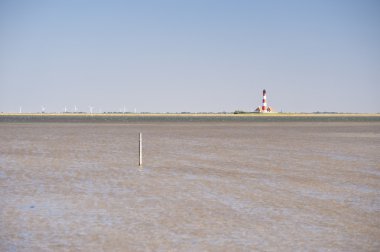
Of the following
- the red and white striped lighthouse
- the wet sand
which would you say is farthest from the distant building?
the wet sand

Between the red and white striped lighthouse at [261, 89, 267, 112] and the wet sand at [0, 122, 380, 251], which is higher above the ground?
the red and white striped lighthouse at [261, 89, 267, 112]

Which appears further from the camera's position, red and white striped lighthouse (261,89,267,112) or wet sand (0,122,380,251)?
red and white striped lighthouse (261,89,267,112)

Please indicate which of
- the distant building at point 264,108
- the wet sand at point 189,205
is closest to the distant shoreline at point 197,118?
the distant building at point 264,108

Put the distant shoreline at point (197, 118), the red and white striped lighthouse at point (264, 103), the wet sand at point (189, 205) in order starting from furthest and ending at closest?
the red and white striped lighthouse at point (264, 103) → the distant shoreline at point (197, 118) → the wet sand at point (189, 205)

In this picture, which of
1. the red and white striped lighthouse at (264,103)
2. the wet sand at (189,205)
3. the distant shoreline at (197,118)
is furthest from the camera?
the red and white striped lighthouse at (264,103)

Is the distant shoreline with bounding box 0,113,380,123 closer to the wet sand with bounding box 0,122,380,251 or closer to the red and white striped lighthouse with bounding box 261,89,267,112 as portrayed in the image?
the red and white striped lighthouse with bounding box 261,89,267,112

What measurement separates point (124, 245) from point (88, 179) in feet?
28.3

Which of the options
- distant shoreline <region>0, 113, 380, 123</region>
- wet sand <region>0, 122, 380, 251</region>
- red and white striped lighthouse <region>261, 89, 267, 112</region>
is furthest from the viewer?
red and white striped lighthouse <region>261, 89, 267, 112</region>

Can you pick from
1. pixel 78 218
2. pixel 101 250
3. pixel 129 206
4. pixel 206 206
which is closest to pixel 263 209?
pixel 206 206

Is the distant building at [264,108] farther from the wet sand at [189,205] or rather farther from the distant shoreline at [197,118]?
the wet sand at [189,205]

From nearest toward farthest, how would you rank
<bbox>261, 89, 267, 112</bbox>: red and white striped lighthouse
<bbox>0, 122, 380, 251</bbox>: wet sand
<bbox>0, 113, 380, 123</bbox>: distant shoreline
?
<bbox>0, 122, 380, 251</bbox>: wet sand → <bbox>0, 113, 380, 123</bbox>: distant shoreline → <bbox>261, 89, 267, 112</bbox>: red and white striped lighthouse

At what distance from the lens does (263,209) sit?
A: 42.4 ft

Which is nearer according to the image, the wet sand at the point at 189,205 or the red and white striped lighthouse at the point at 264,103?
the wet sand at the point at 189,205

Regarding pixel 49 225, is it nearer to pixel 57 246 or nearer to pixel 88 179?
pixel 57 246
